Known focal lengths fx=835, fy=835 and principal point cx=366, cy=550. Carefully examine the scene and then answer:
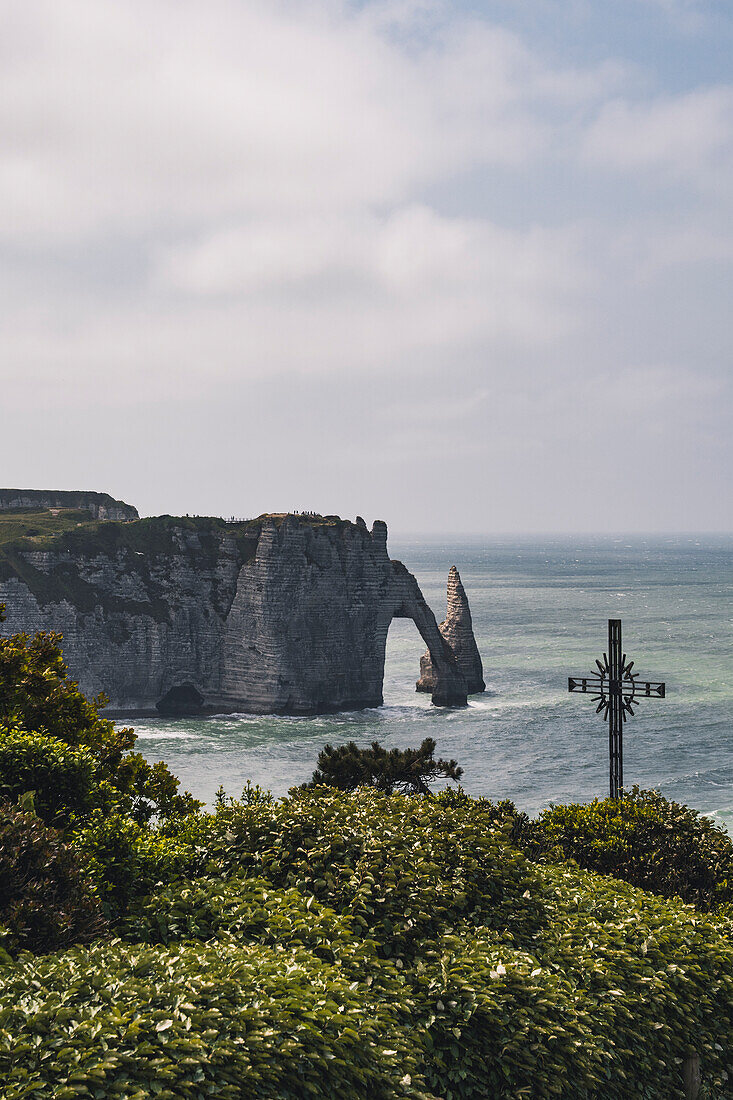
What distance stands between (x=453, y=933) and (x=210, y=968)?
133 inches

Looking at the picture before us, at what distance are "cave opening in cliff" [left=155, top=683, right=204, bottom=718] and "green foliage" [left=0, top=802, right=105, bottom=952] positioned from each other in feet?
224

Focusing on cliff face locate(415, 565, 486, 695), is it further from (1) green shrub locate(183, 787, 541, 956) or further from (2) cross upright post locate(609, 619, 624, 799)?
(1) green shrub locate(183, 787, 541, 956)

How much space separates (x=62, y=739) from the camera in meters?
13.4

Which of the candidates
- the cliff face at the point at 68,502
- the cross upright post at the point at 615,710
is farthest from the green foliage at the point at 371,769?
the cliff face at the point at 68,502

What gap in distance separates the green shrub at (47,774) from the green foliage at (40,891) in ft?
5.48

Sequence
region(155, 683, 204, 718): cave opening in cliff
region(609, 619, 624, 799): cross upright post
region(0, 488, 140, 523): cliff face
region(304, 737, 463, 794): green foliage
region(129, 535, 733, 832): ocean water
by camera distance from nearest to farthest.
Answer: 1. region(304, 737, 463, 794): green foliage
2. region(609, 619, 624, 799): cross upright post
3. region(129, 535, 733, 832): ocean water
4. region(155, 683, 204, 718): cave opening in cliff
5. region(0, 488, 140, 523): cliff face

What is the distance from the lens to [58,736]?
13953 millimetres

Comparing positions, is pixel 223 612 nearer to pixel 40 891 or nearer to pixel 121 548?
pixel 121 548

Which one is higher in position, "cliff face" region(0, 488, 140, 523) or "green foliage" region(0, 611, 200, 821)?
"cliff face" region(0, 488, 140, 523)

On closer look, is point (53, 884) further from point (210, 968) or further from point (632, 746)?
point (632, 746)

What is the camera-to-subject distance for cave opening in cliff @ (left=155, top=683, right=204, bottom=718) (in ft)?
248

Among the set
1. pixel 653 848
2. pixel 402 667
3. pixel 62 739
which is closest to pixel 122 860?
pixel 62 739

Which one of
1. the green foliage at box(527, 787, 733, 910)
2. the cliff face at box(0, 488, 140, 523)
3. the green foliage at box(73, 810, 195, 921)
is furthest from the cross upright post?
the cliff face at box(0, 488, 140, 523)

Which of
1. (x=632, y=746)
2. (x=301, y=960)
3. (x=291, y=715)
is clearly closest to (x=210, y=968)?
(x=301, y=960)
